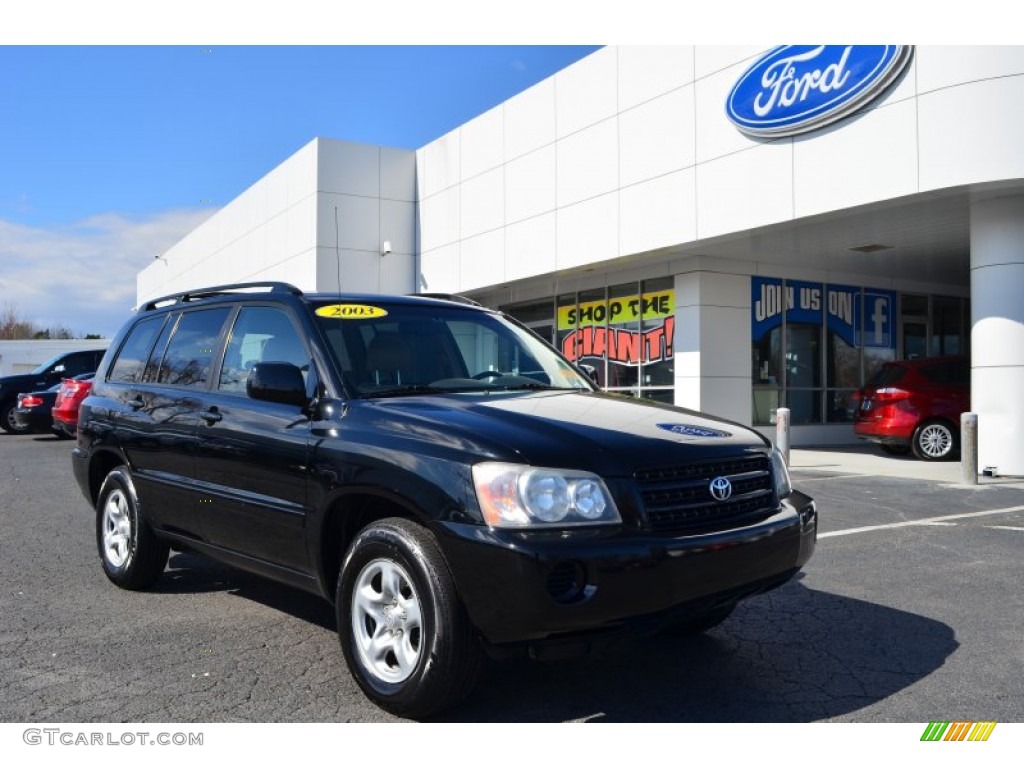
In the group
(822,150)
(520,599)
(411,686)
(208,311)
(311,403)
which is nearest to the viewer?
(520,599)

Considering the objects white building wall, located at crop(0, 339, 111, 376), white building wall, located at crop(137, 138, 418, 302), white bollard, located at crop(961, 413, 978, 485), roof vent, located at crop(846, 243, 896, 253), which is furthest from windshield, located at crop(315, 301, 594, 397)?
white building wall, located at crop(0, 339, 111, 376)

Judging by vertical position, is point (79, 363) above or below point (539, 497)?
above

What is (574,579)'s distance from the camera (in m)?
3.02

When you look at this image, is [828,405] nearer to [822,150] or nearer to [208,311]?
[822,150]

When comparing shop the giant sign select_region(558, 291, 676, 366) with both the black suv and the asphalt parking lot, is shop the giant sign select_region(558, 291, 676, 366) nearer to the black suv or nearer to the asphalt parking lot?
the asphalt parking lot

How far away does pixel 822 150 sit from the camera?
12172 mm

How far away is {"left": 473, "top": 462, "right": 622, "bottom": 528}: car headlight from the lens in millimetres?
3070

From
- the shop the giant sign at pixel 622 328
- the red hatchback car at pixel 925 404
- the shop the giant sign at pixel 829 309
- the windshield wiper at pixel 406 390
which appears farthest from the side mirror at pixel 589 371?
the shop the giant sign at pixel 829 309

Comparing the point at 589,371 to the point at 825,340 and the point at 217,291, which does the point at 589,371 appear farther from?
Answer: the point at 825,340

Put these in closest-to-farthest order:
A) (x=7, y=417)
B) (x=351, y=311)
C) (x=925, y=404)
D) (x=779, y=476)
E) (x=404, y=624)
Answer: (x=404, y=624) < (x=779, y=476) < (x=351, y=311) < (x=925, y=404) < (x=7, y=417)

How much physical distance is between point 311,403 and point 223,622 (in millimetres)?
1564

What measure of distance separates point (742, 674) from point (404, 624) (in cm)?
158

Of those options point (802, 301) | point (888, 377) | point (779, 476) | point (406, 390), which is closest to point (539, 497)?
point (406, 390)
